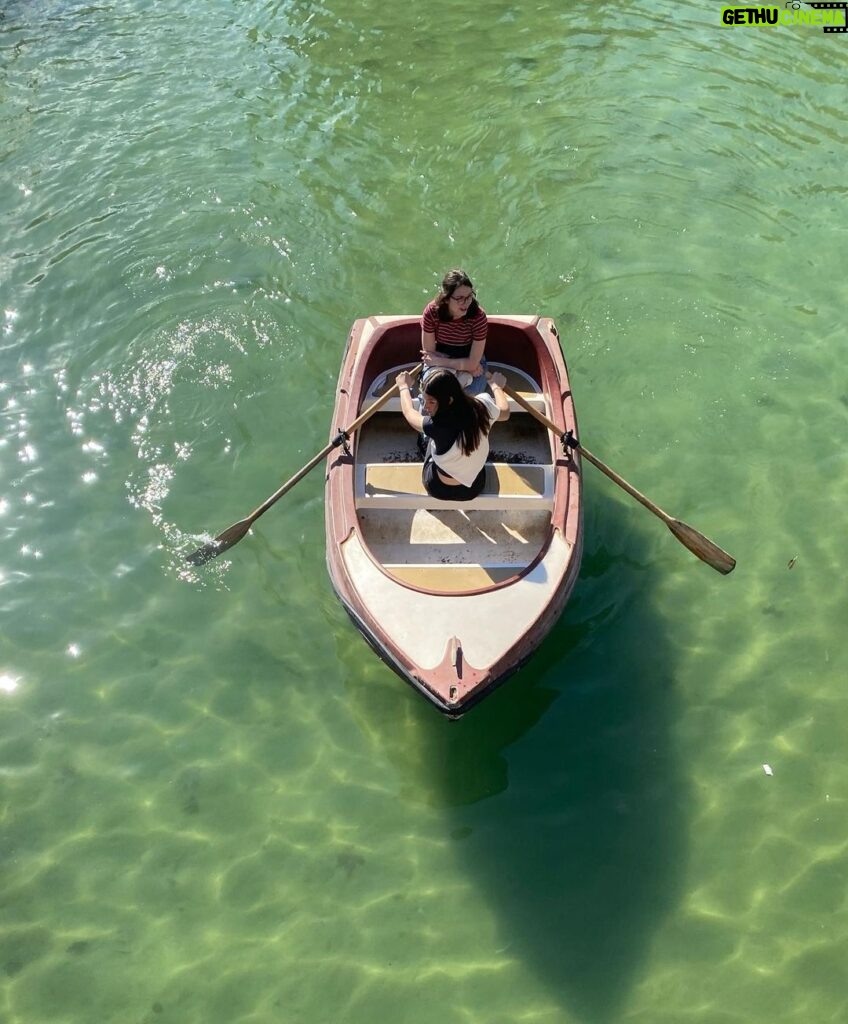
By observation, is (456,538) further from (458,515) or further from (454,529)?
(458,515)

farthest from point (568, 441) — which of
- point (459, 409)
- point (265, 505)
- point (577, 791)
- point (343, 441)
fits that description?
point (577, 791)

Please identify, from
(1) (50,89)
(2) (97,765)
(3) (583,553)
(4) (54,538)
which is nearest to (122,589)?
(4) (54,538)

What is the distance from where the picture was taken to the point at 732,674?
7207 millimetres

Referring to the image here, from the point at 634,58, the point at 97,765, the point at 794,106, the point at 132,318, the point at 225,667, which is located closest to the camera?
the point at 97,765

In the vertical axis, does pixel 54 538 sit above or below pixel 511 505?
below

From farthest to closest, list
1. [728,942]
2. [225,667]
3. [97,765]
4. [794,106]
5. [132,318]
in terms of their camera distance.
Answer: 1. [794,106]
2. [132,318]
3. [225,667]
4. [97,765]
5. [728,942]

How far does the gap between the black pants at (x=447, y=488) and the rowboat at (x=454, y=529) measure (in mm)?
92

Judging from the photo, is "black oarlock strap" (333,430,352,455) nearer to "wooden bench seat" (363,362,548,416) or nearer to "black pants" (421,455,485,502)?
"black pants" (421,455,485,502)

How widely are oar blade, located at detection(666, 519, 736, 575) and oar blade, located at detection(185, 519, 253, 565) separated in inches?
154

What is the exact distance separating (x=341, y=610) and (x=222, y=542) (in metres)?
1.29

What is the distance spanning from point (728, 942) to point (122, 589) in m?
6.02

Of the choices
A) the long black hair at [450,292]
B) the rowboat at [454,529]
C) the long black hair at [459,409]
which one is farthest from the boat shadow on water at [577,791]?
the long black hair at [450,292]

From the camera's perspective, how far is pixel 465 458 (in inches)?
267

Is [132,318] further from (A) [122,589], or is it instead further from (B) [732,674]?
(B) [732,674]
